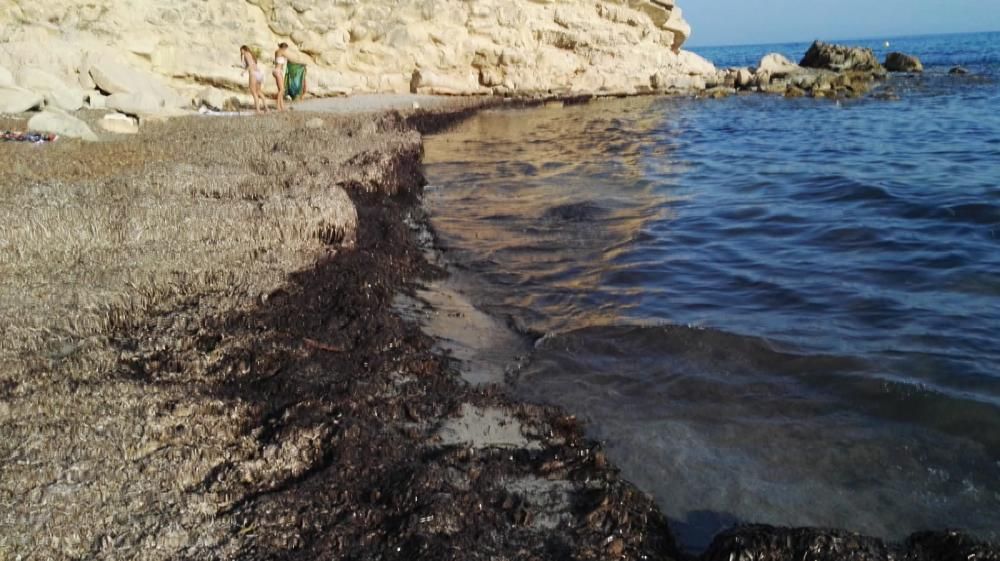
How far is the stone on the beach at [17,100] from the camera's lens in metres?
14.8

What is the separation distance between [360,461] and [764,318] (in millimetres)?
4588

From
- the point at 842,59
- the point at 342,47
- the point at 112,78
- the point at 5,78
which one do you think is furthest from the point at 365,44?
the point at 842,59

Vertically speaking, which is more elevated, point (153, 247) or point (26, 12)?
point (26, 12)

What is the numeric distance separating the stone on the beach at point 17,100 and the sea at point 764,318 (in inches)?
360

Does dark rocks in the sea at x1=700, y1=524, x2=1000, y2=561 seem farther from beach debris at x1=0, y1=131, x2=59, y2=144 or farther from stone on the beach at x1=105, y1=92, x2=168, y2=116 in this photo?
stone on the beach at x1=105, y1=92, x2=168, y2=116

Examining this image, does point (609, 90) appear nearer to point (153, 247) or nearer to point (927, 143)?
point (927, 143)

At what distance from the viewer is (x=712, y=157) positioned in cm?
1719

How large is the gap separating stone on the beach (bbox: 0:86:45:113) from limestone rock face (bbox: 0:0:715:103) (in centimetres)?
274

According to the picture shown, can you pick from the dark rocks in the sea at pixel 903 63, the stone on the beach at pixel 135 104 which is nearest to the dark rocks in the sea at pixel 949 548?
the stone on the beach at pixel 135 104

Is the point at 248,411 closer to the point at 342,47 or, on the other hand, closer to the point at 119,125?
the point at 119,125

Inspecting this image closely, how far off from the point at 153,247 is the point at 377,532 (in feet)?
14.9

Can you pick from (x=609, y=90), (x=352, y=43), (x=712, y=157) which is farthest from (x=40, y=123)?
(x=609, y=90)

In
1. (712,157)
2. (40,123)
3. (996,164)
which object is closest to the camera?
(40,123)

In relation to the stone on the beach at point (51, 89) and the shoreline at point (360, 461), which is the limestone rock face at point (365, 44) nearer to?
the stone on the beach at point (51, 89)
